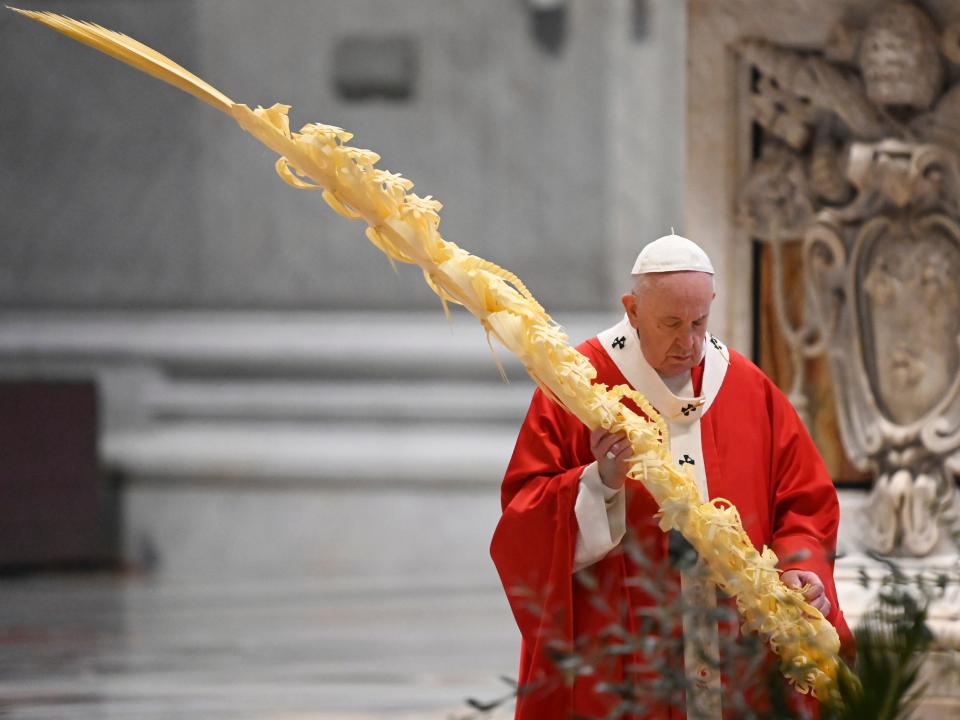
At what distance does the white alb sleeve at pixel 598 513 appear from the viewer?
3061 millimetres

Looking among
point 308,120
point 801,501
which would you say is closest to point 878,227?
point 801,501

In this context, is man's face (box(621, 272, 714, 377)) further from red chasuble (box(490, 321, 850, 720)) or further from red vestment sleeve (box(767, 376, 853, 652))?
red vestment sleeve (box(767, 376, 853, 652))

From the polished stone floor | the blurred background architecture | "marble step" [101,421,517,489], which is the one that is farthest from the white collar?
"marble step" [101,421,517,489]

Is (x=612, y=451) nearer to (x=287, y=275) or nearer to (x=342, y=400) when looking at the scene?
(x=342, y=400)

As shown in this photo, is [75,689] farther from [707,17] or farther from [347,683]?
[707,17]

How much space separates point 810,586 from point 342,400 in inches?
256

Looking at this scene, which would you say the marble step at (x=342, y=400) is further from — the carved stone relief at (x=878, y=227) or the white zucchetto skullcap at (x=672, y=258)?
the white zucchetto skullcap at (x=672, y=258)

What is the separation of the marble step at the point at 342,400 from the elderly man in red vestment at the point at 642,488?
5.71 meters

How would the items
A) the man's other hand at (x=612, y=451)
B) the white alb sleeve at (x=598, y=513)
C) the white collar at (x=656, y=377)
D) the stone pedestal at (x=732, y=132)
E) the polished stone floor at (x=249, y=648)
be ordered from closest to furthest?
the man's other hand at (x=612, y=451) → the white alb sleeve at (x=598, y=513) → the white collar at (x=656, y=377) → the stone pedestal at (x=732, y=132) → the polished stone floor at (x=249, y=648)

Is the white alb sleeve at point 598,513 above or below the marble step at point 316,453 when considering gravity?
above

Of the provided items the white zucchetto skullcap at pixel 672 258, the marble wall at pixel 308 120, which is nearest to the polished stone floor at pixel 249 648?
the marble wall at pixel 308 120

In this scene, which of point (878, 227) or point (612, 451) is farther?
point (878, 227)

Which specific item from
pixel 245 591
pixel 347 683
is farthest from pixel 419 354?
A: pixel 347 683

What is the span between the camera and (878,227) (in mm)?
4480
